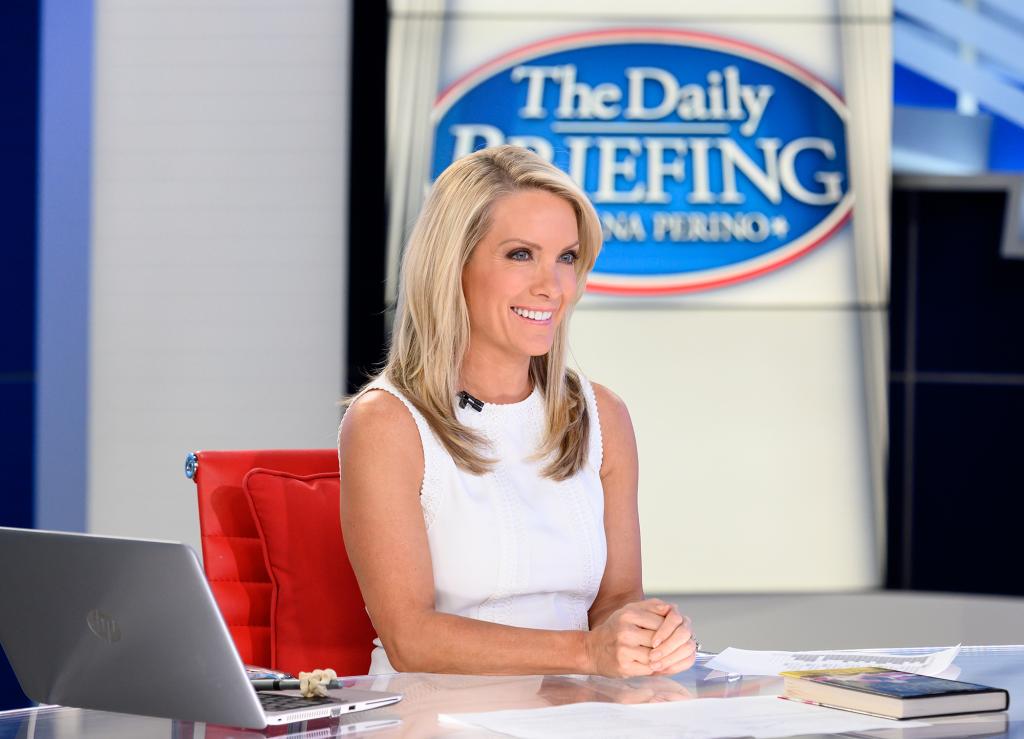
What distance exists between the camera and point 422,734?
54.2 inches

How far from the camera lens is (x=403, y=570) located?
6.40 ft

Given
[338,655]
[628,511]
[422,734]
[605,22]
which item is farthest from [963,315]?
[422,734]

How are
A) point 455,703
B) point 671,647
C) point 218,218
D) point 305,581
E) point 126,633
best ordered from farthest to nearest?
point 218,218 < point 305,581 < point 671,647 < point 455,703 < point 126,633

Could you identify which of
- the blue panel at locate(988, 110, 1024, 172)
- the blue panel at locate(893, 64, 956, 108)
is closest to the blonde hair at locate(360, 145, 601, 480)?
the blue panel at locate(893, 64, 956, 108)

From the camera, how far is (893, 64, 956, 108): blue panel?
424 cm

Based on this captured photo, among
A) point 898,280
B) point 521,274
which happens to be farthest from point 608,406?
point 898,280

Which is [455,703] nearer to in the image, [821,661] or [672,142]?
[821,661]

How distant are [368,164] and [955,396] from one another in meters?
2.00

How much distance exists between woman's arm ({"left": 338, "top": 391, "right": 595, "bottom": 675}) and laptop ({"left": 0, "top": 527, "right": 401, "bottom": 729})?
0.39 m

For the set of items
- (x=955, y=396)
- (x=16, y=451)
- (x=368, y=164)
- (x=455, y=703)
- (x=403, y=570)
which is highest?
(x=368, y=164)

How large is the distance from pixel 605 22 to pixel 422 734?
10.4 feet

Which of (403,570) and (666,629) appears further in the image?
(403,570)

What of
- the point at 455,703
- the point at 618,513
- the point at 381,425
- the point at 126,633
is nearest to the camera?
the point at 126,633

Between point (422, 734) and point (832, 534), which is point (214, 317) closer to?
point (832, 534)
